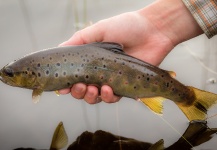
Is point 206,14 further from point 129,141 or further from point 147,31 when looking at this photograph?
point 129,141

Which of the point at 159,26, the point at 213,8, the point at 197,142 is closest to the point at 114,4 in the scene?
the point at 159,26

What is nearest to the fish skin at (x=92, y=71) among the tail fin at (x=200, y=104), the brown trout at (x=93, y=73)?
the brown trout at (x=93, y=73)

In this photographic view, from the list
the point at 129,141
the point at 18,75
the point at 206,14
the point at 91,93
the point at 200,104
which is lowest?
the point at 129,141

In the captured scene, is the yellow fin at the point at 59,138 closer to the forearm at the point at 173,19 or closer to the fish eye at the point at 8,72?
the fish eye at the point at 8,72

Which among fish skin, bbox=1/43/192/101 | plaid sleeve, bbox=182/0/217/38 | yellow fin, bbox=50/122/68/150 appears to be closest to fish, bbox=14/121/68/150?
yellow fin, bbox=50/122/68/150

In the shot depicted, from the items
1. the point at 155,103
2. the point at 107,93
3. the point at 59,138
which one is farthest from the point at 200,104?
the point at 59,138

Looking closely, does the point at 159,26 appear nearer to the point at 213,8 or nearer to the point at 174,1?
the point at 174,1

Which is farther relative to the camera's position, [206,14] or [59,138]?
[59,138]
